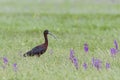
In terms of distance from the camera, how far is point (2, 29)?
56.6 ft

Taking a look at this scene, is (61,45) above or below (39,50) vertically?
below

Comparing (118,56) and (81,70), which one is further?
(118,56)

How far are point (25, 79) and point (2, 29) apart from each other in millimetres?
9779

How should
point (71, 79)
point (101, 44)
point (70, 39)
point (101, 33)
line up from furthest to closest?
point (101, 33) → point (70, 39) → point (101, 44) → point (71, 79)

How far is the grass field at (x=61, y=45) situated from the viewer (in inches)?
309

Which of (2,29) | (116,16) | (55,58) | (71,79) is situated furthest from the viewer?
(116,16)

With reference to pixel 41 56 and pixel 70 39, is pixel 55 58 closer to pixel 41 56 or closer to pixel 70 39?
pixel 41 56

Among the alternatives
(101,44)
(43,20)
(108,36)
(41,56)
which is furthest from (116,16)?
(41,56)

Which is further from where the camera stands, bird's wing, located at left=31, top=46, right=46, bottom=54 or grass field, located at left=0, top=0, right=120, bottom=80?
bird's wing, located at left=31, top=46, right=46, bottom=54

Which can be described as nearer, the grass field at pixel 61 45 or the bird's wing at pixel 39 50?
the grass field at pixel 61 45

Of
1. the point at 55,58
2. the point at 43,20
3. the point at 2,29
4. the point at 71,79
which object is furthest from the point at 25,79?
the point at 43,20

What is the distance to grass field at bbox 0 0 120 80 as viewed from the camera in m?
7.86

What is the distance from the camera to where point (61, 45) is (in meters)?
12.9

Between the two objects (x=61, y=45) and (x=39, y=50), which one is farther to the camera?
(x=61, y=45)
